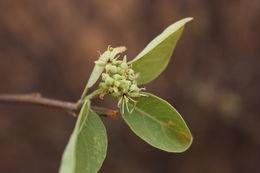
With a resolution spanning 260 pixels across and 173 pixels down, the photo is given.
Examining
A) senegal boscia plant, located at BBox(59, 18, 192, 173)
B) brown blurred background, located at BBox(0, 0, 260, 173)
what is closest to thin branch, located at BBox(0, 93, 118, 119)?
senegal boscia plant, located at BBox(59, 18, 192, 173)

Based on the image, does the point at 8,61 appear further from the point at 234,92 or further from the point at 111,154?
the point at 234,92

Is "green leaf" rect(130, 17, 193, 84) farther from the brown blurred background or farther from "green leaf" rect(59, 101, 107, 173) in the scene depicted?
the brown blurred background

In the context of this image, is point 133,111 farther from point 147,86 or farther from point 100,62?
point 147,86

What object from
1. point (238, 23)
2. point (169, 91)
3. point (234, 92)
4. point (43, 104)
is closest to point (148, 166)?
point (169, 91)

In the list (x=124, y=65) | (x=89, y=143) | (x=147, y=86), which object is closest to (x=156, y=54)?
(x=124, y=65)

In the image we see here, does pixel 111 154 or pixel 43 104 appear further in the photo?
pixel 111 154

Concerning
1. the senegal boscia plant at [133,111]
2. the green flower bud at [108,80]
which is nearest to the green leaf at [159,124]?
the senegal boscia plant at [133,111]

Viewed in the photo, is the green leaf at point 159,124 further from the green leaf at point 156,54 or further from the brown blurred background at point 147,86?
the brown blurred background at point 147,86
